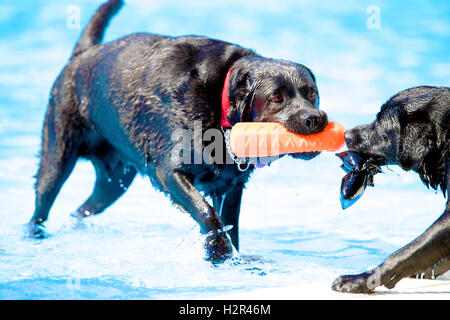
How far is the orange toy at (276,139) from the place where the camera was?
320cm

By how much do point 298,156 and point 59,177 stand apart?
6.78ft

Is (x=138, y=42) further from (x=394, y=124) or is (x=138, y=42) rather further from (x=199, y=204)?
(x=394, y=124)

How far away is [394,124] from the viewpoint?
2.91m

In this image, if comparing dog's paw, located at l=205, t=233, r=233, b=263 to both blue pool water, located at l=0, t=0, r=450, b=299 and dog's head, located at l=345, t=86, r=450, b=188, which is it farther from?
dog's head, located at l=345, t=86, r=450, b=188

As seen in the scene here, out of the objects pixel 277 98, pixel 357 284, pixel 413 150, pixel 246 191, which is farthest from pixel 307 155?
pixel 246 191

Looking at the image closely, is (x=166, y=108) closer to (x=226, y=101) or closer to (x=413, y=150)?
(x=226, y=101)

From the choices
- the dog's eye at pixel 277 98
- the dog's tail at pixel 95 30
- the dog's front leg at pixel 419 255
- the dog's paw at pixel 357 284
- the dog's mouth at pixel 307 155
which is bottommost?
the dog's paw at pixel 357 284

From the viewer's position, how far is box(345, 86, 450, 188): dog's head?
281 cm

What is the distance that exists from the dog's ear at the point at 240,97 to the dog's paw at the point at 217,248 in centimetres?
67

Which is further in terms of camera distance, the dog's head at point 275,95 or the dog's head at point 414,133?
the dog's head at point 275,95

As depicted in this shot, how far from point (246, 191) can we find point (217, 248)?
362 centimetres

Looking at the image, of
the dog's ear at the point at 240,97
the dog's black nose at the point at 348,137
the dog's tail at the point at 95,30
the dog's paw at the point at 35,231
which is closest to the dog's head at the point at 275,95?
the dog's ear at the point at 240,97

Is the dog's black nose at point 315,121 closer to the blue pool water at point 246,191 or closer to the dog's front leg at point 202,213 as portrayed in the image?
the blue pool water at point 246,191

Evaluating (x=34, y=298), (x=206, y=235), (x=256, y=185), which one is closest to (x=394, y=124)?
(x=206, y=235)
